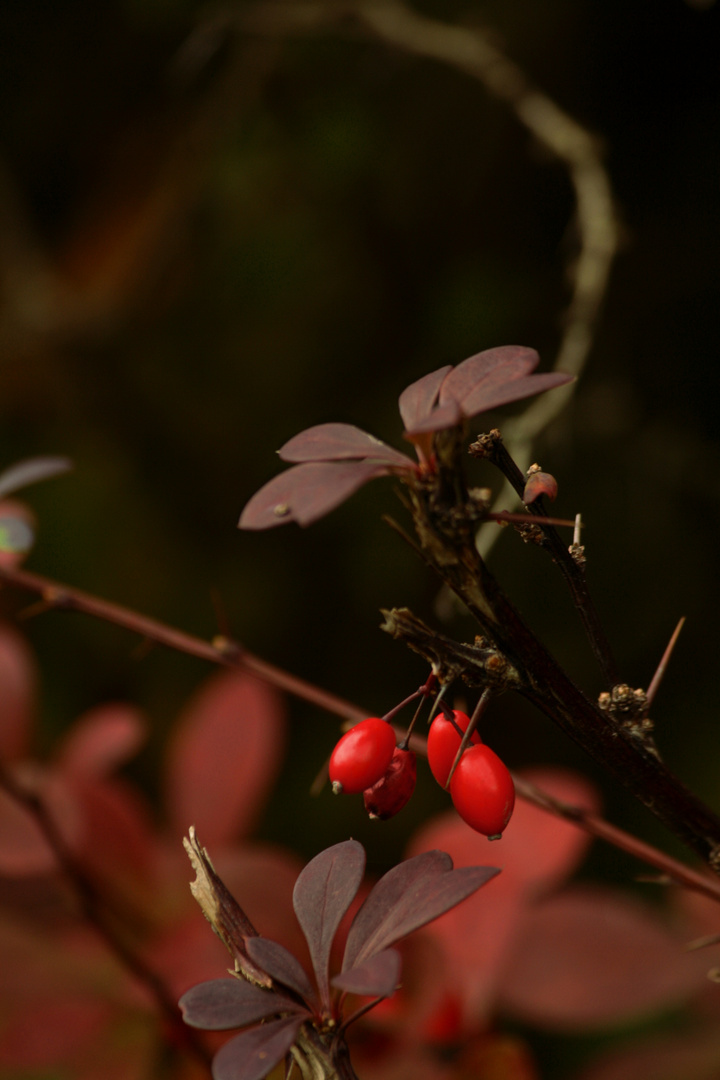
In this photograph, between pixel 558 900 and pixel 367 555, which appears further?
pixel 367 555

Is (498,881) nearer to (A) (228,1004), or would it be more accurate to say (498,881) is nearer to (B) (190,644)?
(B) (190,644)

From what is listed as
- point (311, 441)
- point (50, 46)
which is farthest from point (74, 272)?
point (311, 441)

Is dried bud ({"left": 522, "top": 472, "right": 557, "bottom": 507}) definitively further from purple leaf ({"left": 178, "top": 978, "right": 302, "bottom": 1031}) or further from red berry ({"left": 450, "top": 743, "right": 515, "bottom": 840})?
purple leaf ({"left": 178, "top": 978, "right": 302, "bottom": 1031})

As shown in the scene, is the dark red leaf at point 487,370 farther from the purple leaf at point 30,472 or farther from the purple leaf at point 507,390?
the purple leaf at point 30,472

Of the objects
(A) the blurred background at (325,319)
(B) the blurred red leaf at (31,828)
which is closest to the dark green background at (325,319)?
(A) the blurred background at (325,319)

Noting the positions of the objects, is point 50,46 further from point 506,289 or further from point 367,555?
point 367,555

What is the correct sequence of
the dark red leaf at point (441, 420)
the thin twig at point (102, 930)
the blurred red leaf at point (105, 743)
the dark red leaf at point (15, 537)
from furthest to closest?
the blurred red leaf at point (105, 743), the thin twig at point (102, 930), the dark red leaf at point (15, 537), the dark red leaf at point (441, 420)
